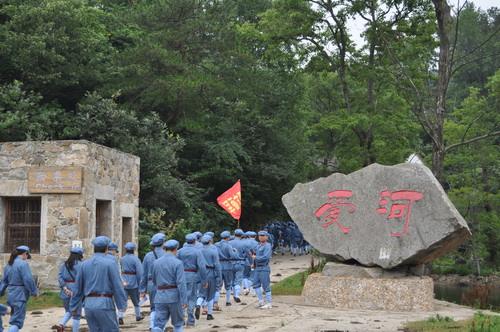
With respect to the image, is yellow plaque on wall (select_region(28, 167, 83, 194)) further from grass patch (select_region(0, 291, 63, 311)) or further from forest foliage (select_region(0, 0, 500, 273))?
forest foliage (select_region(0, 0, 500, 273))

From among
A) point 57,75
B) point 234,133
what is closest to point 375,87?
point 234,133

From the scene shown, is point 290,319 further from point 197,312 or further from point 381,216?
point 381,216

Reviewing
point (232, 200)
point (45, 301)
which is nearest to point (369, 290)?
point (45, 301)

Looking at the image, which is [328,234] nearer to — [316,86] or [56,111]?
[56,111]

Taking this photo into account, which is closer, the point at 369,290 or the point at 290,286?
the point at 369,290

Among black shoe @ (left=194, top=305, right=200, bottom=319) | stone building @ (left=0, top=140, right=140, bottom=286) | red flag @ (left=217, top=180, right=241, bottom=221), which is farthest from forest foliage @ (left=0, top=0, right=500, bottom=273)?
black shoe @ (left=194, top=305, right=200, bottom=319)

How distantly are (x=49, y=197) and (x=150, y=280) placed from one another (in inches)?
201

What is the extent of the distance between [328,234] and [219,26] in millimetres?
13251

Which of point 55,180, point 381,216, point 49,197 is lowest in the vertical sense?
point 381,216

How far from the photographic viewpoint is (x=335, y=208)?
618 inches

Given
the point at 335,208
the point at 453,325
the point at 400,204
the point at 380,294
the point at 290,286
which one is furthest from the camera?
the point at 290,286

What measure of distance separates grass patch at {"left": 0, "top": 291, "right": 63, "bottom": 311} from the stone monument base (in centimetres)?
591

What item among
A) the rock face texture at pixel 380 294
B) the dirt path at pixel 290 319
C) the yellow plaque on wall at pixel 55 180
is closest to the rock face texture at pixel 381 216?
the rock face texture at pixel 380 294

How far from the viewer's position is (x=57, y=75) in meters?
22.0
